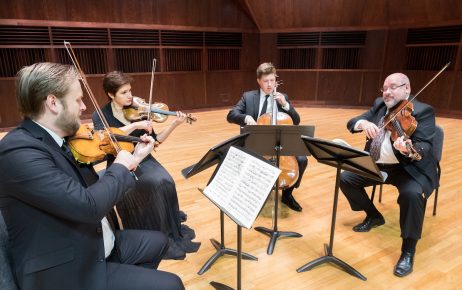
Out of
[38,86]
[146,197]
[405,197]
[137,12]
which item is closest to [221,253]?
[146,197]

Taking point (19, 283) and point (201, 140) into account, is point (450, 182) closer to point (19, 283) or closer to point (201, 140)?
point (201, 140)

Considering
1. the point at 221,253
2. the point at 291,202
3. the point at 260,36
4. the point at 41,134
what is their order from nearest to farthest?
1. the point at 41,134
2. the point at 221,253
3. the point at 291,202
4. the point at 260,36

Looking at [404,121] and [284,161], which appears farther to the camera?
[284,161]

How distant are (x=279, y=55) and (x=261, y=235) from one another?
6.85 metres

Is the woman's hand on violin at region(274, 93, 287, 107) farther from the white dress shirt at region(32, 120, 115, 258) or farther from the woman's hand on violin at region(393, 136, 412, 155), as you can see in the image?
the white dress shirt at region(32, 120, 115, 258)

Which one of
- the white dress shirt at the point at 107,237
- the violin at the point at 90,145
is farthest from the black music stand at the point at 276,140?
the white dress shirt at the point at 107,237

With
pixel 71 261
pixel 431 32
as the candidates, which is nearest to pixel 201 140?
pixel 71 261

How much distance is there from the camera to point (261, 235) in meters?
2.91

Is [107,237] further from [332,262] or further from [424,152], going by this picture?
[424,152]

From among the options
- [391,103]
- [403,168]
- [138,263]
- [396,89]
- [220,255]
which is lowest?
[220,255]

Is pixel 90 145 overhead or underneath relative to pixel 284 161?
overhead

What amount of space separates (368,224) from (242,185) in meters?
1.79

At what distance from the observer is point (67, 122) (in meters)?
1.44

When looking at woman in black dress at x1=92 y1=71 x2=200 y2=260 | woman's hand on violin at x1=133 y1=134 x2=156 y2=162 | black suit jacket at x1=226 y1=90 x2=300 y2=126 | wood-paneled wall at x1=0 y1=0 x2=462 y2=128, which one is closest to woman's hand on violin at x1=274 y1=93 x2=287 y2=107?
black suit jacket at x1=226 y1=90 x2=300 y2=126
